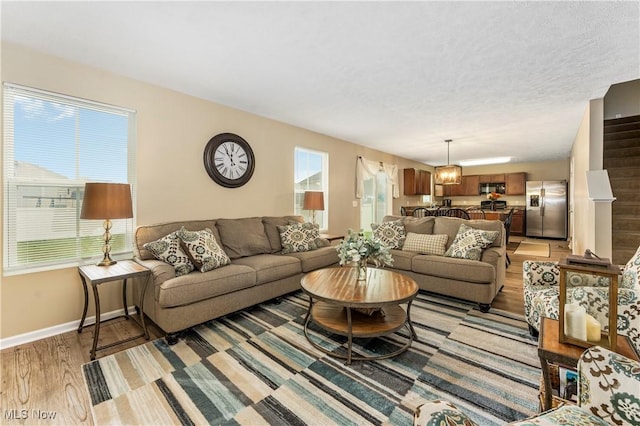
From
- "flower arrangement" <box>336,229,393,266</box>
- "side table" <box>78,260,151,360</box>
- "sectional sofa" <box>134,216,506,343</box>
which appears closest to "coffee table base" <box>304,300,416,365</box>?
"flower arrangement" <box>336,229,393,266</box>

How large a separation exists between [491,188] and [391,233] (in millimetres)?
7038

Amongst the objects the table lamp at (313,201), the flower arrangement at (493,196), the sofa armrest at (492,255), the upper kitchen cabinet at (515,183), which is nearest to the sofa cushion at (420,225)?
the sofa armrest at (492,255)

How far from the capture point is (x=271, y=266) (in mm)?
3041

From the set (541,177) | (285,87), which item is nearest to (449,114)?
(285,87)

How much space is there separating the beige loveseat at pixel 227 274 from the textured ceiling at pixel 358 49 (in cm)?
162

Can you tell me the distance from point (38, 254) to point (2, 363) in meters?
0.86

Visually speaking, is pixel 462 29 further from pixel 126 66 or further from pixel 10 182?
pixel 10 182

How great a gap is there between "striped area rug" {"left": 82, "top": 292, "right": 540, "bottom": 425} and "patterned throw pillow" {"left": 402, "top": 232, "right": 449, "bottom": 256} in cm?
113

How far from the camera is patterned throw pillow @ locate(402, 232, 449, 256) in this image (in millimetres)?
3604

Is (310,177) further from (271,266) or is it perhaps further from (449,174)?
(449,174)

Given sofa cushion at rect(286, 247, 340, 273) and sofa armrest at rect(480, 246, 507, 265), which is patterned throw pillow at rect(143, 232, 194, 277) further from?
sofa armrest at rect(480, 246, 507, 265)

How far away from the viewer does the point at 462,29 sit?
2.04 metres

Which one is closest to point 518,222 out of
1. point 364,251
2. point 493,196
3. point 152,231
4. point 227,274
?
Answer: point 493,196

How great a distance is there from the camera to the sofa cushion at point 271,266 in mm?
2955
